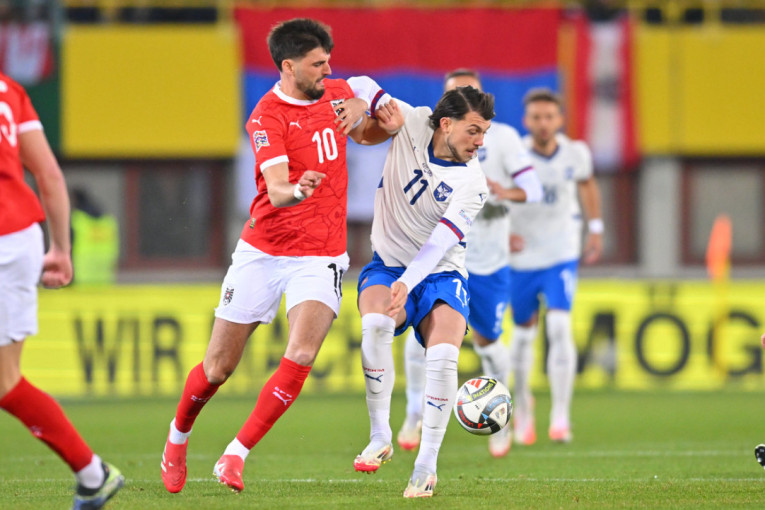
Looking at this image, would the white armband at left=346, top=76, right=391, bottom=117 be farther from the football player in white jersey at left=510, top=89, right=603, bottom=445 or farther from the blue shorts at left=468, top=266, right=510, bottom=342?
the football player in white jersey at left=510, top=89, right=603, bottom=445

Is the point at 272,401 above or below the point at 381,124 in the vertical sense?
below

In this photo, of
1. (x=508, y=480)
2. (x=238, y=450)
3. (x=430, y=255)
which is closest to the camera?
(x=238, y=450)

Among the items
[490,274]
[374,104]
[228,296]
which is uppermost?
[374,104]

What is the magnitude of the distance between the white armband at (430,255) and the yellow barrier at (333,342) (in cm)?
683

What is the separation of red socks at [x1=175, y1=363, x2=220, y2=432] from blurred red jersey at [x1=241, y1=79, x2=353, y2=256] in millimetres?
729

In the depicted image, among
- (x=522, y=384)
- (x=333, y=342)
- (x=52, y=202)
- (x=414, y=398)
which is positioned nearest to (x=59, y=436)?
(x=52, y=202)

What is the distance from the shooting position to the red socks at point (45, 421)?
4.67m

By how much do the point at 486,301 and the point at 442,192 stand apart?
211 centimetres

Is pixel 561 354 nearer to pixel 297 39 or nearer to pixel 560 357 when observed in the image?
pixel 560 357

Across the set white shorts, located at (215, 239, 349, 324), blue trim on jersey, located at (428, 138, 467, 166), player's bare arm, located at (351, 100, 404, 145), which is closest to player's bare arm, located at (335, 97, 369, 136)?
player's bare arm, located at (351, 100, 404, 145)

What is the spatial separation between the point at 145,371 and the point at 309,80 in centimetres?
782

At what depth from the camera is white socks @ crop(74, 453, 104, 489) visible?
4.76m

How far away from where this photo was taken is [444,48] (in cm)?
1798

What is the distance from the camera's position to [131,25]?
58.2ft
